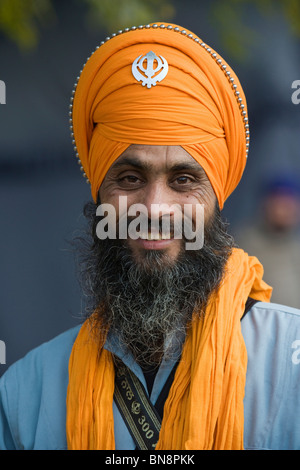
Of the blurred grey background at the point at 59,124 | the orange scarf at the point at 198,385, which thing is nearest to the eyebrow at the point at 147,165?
the orange scarf at the point at 198,385

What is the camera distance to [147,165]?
7.83ft

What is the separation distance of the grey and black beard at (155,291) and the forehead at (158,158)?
0.34m

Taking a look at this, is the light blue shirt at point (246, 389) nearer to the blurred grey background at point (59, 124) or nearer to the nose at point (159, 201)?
the nose at point (159, 201)

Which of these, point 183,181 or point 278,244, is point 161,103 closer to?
point 183,181

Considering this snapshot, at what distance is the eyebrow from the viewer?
239 centimetres

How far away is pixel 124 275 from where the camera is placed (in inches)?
101

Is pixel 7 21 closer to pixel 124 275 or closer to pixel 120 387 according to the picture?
pixel 124 275

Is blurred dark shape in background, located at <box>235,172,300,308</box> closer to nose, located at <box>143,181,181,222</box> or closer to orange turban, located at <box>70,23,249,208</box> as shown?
orange turban, located at <box>70,23,249,208</box>

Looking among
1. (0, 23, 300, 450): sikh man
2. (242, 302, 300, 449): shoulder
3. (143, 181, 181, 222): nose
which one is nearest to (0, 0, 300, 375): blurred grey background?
(0, 23, 300, 450): sikh man

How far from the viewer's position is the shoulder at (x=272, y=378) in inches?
88.7

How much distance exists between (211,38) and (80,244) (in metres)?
2.02

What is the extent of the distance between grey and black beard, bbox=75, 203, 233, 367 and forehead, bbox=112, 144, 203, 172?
34cm

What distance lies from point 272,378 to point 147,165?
0.98 m
